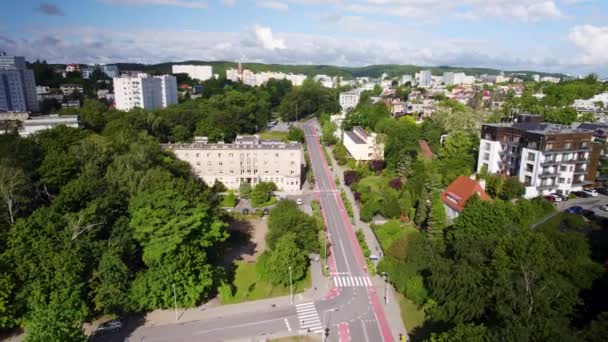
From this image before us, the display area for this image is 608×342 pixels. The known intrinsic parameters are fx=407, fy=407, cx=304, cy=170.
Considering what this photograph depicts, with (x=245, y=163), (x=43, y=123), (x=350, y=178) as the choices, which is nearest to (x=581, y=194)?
(x=350, y=178)

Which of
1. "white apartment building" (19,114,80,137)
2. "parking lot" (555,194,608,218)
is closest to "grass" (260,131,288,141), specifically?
"white apartment building" (19,114,80,137)

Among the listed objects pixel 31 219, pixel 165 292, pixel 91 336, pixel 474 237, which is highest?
pixel 31 219

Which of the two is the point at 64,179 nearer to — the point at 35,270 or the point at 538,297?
the point at 35,270

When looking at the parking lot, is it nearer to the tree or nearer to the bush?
the bush

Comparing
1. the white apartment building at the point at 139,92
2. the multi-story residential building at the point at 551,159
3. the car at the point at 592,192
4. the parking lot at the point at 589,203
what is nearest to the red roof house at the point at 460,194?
the parking lot at the point at 589,203

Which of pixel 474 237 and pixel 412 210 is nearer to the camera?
pixel 474 237

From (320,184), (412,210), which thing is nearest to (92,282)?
(412,210)

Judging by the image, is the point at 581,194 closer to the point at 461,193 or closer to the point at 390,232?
the point at 461,193
